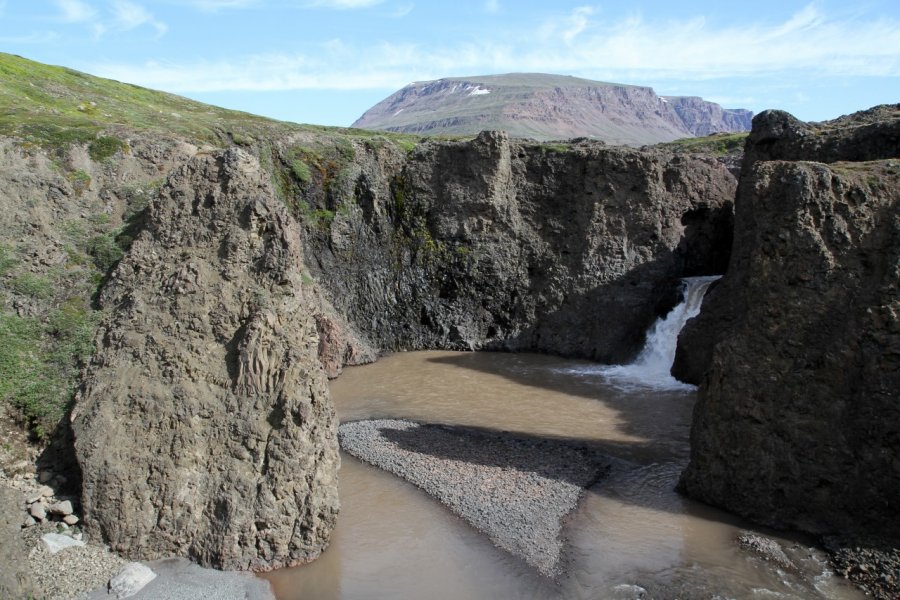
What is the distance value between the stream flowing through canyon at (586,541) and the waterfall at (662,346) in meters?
3.90

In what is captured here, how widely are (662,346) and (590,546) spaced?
15.1m

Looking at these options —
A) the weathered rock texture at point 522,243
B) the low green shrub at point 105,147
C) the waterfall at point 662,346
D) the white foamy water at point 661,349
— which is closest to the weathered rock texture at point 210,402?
the low green shrub at point 105,147

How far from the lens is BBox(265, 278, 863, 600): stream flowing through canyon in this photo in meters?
10.8

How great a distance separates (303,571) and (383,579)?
1.34 meters

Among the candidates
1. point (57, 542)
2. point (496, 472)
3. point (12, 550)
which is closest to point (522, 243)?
point (496, 472)

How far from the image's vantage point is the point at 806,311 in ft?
41.0

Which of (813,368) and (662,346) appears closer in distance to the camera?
(813,368)

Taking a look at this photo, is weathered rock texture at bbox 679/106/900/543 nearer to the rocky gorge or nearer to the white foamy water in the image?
the rocky gorge

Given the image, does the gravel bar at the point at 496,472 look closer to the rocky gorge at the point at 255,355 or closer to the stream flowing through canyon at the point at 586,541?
the stream flowing through canyon at the point at 586,541

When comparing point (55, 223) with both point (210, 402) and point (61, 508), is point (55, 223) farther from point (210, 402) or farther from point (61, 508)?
point (61, 508)

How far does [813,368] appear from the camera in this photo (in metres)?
12.3

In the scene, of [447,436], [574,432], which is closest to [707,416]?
[574,432]

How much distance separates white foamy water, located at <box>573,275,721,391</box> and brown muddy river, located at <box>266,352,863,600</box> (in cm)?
488

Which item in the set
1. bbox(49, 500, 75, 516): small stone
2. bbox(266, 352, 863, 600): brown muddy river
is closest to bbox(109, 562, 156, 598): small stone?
bbox(49, 500, 75, 516): small stone
